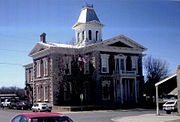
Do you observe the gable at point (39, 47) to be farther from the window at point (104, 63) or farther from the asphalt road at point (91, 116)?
the asphalt road at point (91, 116)

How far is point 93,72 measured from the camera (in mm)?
48562

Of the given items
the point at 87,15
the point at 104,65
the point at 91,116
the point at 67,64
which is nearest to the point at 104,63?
the point at 104,65

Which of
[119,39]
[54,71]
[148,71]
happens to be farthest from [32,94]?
[148,71]

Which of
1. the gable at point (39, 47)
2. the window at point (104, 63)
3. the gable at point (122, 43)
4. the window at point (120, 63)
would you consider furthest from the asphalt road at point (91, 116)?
the gable at point (39, 47)

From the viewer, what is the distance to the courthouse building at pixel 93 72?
157 ft

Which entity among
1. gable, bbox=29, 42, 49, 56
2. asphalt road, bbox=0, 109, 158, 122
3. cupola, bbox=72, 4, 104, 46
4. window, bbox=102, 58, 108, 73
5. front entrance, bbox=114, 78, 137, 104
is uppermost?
cupola, bbox=72, 4, 104, 46

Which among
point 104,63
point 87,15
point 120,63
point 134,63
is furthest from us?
point 87,15

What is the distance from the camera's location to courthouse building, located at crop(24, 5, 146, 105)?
47.8 meters

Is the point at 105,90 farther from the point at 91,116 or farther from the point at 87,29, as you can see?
the point at 91,116

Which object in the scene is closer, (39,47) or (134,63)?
(134,63)

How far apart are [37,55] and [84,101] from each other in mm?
13185

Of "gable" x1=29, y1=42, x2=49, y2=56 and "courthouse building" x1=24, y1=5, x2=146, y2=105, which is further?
"gable" x1=29, y1=42, x2=49, y2=56

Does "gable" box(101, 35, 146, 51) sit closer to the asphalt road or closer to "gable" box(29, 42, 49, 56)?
"gable" box(29, 42, 49, 56)

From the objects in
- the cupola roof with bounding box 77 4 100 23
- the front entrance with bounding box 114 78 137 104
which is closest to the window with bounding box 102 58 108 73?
the front entrance with bounding box 114 78 137 104
